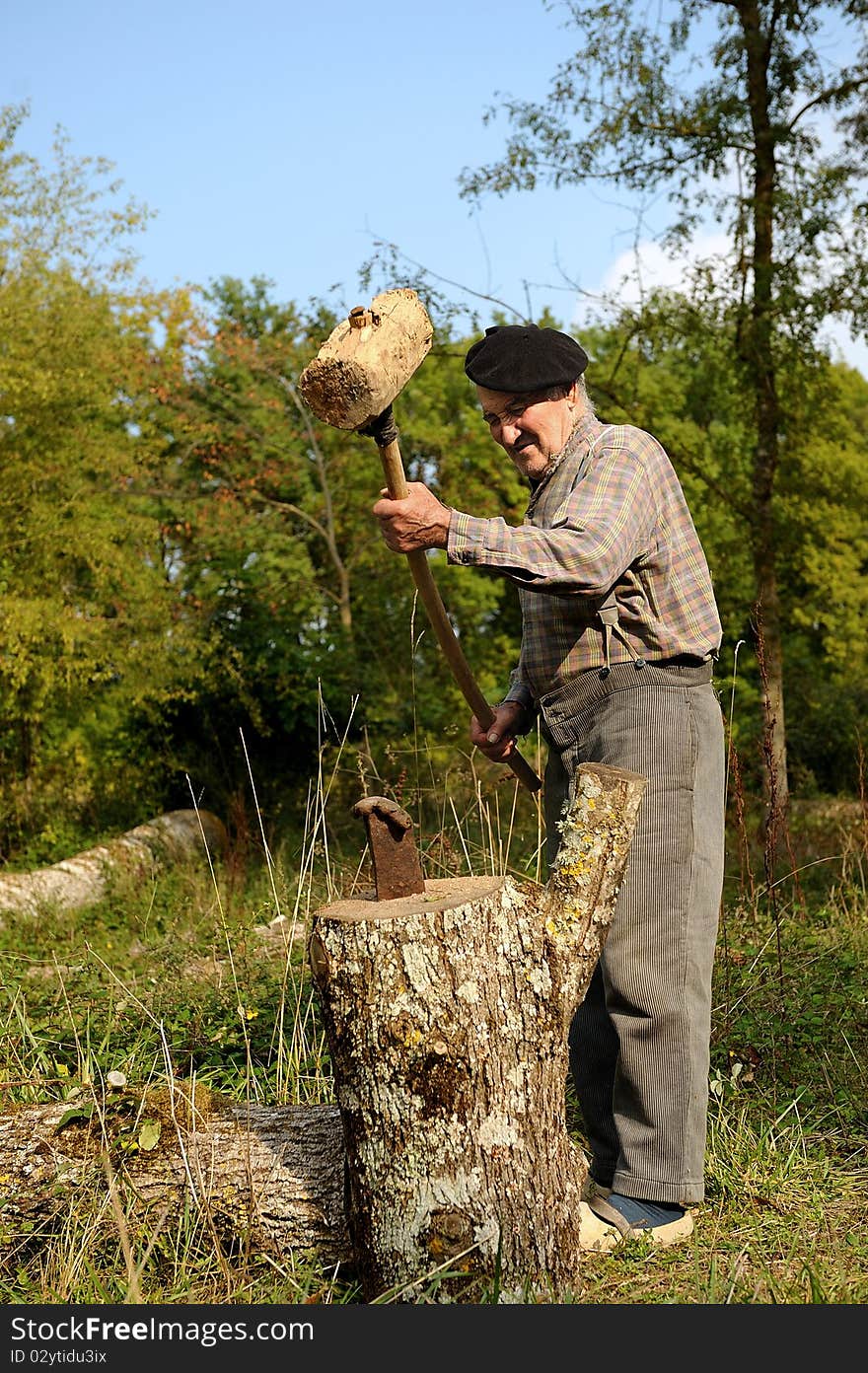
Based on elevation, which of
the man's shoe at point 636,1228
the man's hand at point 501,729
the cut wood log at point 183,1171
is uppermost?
the man's hand at point 501,729

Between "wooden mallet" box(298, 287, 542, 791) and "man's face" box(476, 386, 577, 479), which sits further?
"man's face" box(476, 386, 577, 479)

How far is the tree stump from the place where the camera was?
274 cm

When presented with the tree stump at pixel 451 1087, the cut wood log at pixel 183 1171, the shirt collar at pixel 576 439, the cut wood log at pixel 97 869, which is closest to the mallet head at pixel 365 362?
the shirt collar at pixel 576 439

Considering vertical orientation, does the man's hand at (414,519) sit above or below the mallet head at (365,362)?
below

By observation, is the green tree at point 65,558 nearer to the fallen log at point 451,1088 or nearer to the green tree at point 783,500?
the green tree at point 783,500

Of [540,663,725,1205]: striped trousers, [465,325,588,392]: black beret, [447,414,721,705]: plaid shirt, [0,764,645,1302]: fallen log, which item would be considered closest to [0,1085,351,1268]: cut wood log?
[0,764,645,1302]: fallen log

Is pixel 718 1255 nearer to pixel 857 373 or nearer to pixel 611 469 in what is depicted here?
pixel 611 469

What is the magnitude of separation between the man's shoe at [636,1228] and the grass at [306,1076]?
0.03 meters

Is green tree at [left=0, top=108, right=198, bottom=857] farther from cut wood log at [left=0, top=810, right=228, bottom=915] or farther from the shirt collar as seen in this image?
the shirt collar

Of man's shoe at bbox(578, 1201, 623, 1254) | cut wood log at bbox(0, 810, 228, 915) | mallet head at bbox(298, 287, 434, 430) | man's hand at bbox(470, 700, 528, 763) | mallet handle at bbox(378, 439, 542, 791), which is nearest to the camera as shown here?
mallet head at bbox(298, 287, 434, 430)

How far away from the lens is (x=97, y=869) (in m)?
9.27

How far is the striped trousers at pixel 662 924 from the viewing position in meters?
3.15

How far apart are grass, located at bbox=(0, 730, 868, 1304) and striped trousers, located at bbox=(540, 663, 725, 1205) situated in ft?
0.86

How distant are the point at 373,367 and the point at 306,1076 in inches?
92.2
